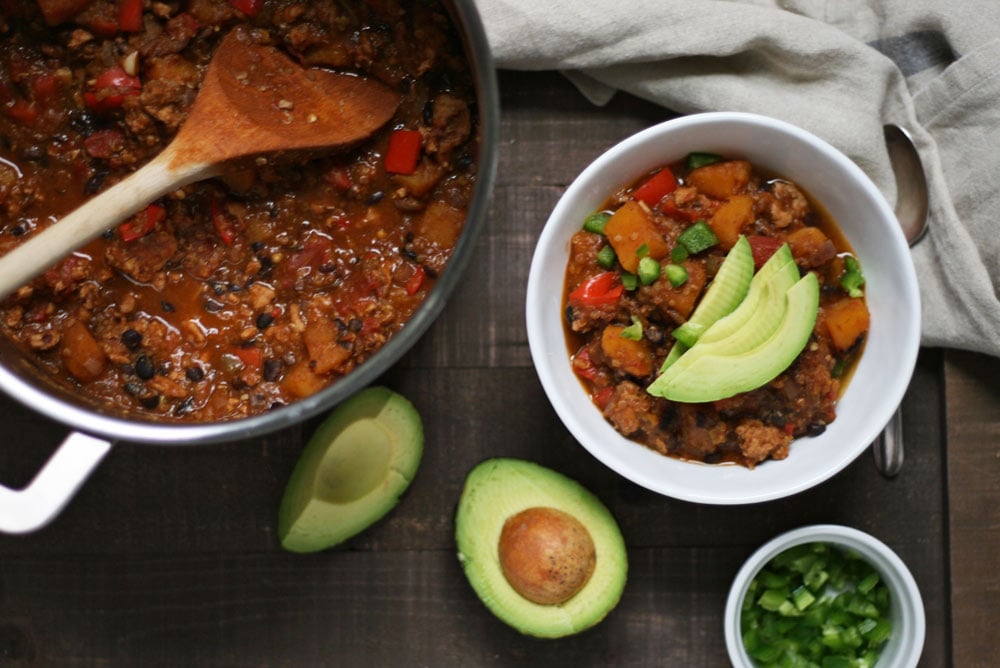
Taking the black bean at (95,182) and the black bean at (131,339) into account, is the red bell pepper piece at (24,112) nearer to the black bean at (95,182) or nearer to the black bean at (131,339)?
the black bean at (95,182)

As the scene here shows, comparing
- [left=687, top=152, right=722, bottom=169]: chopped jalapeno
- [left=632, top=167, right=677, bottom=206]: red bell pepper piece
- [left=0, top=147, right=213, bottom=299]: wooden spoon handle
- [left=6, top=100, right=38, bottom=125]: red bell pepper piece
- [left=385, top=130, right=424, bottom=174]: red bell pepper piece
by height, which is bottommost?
[left=632, top=167, right=677, bottom=206]: red bell pepper piece

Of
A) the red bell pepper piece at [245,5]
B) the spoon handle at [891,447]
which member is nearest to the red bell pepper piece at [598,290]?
the spoon handle at [891,447]

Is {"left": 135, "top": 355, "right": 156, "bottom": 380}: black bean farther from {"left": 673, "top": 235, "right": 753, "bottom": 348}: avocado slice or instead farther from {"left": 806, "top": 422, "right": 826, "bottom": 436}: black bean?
{"left": 806, "top": 422, "right": 826, "bottom": 436}: black bean

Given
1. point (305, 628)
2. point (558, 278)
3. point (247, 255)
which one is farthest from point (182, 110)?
point (305, 628)

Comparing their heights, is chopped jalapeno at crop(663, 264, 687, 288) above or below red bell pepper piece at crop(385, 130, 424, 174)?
below

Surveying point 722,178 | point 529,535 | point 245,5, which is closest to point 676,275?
point 722,178

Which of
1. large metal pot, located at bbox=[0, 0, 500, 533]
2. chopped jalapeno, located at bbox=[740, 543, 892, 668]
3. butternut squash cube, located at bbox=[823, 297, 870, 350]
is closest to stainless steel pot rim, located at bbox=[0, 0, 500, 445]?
large metal pot, located at bbox=[0, 0, 500, 533]
